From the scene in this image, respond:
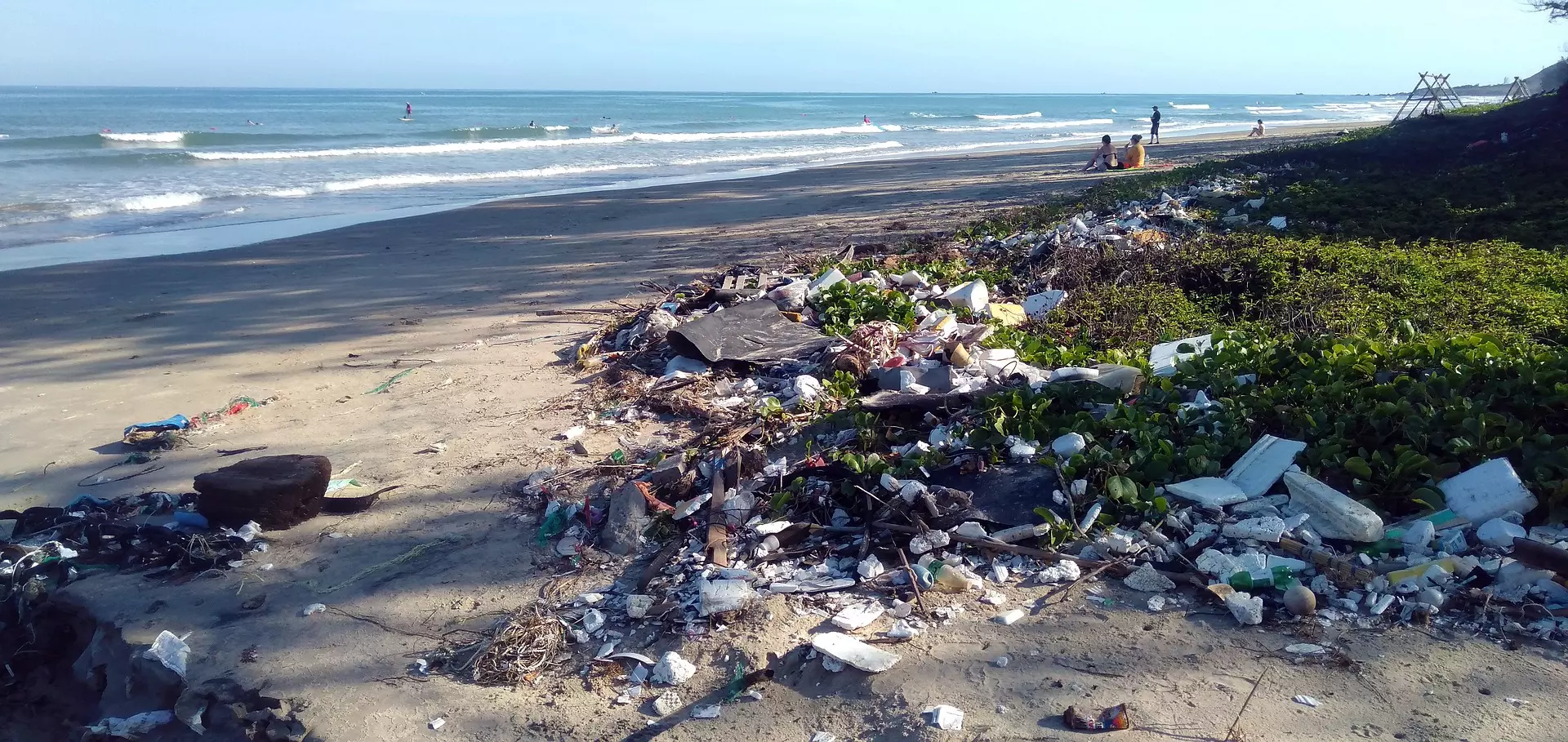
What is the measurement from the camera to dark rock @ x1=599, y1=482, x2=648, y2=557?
3.59 m

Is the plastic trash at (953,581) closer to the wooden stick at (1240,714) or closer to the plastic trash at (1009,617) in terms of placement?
the plastic trash at (1009,617)

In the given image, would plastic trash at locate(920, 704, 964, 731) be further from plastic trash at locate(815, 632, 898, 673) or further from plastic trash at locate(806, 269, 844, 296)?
plastic trash at locate(806, 269, 844, 296)

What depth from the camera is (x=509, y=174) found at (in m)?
21.9

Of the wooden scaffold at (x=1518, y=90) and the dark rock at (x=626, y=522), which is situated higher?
the wooden scaffold at (x=1518, y=90)

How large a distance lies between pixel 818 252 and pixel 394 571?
6.74 metres

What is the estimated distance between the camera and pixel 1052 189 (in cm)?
1491

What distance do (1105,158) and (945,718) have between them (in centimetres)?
1719

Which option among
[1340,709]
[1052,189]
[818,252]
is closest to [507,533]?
[1340,709]

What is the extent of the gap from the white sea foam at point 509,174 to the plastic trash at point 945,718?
60.1 ft

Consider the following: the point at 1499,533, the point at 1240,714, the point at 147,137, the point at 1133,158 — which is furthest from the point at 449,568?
the point at 147,137

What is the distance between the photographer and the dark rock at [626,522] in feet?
11.8

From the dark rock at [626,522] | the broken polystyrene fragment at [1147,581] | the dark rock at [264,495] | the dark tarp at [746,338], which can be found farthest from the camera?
the dark tarp at [746,338]

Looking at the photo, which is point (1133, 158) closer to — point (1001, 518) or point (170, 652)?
point (1001, 518)

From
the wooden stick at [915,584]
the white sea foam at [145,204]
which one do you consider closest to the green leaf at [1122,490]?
the wooden stick at [915,584]
